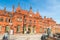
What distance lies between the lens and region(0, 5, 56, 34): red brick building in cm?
3628

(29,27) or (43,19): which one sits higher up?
(43,19)

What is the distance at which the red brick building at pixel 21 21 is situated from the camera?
36275 millimetres

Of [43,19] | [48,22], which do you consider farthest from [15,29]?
[48,22]

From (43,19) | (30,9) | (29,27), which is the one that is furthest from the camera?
(43,19)

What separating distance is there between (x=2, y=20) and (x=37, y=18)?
14.2m

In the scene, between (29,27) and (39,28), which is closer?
(29,27)

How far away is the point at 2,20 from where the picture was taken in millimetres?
35844

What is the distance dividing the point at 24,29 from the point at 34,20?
6098mm

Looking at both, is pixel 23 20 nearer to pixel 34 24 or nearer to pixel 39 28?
pixel 34 24

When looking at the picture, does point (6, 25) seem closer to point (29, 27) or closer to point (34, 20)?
point (29, 27)

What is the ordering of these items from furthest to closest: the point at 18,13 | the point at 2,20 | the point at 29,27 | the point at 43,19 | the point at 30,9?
1. the point at 43,19
2. the point at 30,9
3. the point at 29,27
4. the point at 18,13
5. the point at 2,20

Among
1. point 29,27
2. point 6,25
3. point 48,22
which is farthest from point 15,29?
point 48,22

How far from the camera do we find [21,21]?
38.9 meters

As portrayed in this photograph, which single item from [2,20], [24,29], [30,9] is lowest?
[24,29]
